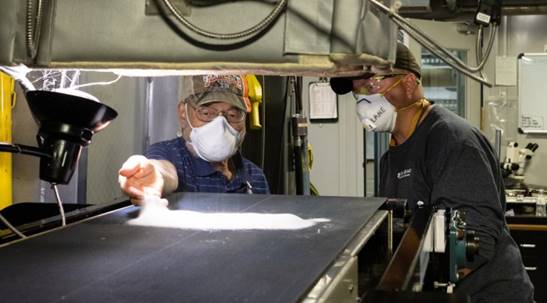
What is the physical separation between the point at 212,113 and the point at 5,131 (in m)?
0.63

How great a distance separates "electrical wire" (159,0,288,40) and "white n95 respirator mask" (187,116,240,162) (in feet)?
3.81

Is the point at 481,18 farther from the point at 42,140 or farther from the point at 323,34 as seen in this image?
the point at 42,140

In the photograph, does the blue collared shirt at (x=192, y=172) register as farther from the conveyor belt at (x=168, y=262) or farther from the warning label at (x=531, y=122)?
the warning label at (x=531, y=122)

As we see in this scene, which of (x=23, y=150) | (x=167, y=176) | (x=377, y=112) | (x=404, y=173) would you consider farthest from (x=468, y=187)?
(x=23, y=150)

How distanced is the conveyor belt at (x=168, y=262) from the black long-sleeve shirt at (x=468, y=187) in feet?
2.25

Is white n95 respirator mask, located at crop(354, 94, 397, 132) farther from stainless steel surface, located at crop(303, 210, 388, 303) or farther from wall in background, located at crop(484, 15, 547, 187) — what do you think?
wall in background, located at crop(484, 15, 547, 187)

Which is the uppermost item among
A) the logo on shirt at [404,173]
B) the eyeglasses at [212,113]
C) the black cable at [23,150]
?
the eyeglasses at [212,113]

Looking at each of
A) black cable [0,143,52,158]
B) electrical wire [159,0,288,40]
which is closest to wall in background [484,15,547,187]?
black cable [0,143,52,158]

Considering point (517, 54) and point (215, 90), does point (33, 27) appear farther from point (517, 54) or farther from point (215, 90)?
point (517, 54)

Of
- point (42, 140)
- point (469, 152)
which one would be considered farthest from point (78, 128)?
point (469, 152)

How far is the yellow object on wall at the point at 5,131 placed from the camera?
1521 millimetres

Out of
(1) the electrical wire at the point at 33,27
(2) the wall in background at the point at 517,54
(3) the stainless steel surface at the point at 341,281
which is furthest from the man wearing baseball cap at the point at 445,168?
(2) the wall in background at the point at 517,54

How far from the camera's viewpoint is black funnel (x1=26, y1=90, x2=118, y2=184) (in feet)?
3.26

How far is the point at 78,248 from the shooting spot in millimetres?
931
